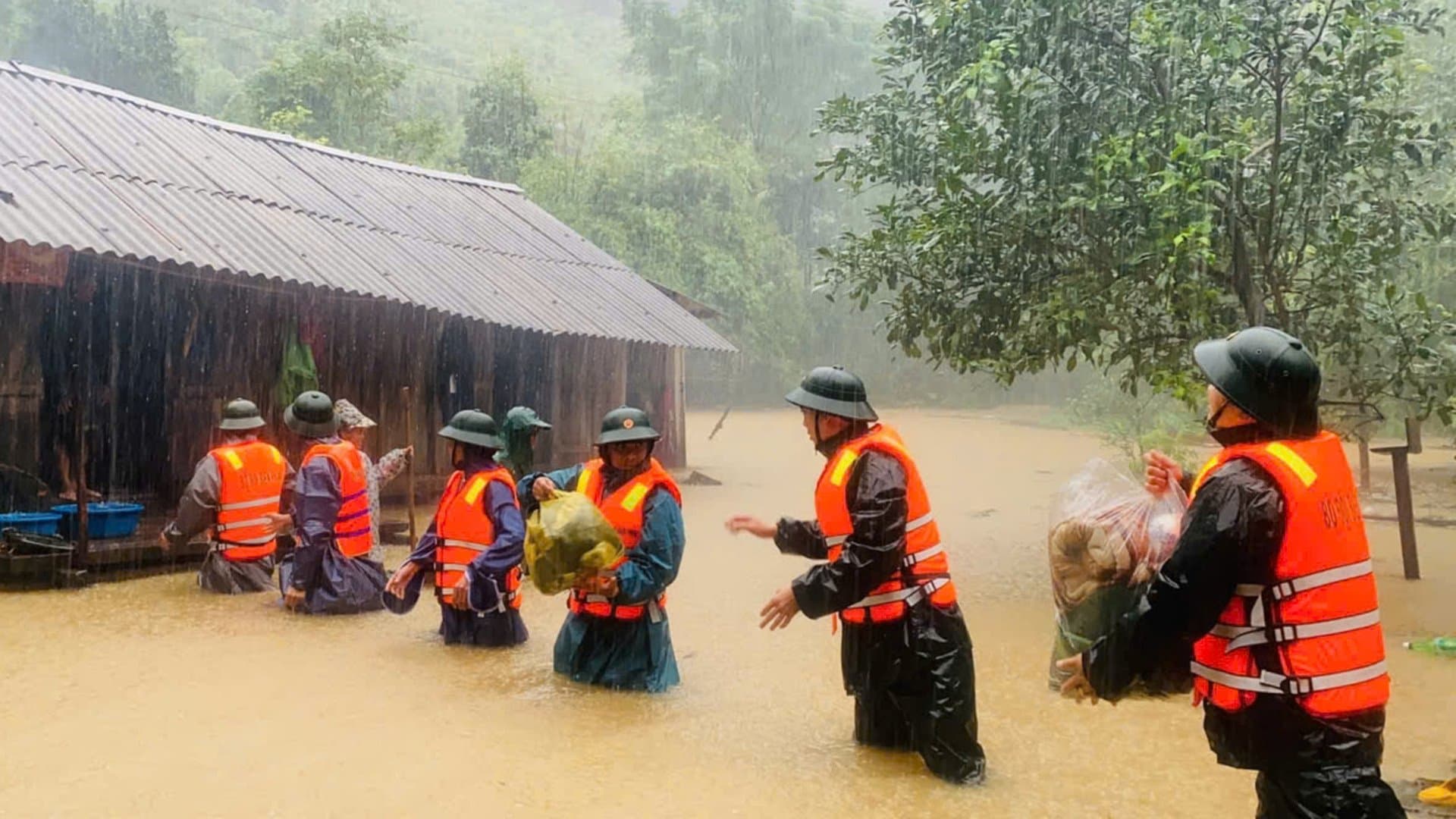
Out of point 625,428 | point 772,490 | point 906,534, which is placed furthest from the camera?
point 772,490

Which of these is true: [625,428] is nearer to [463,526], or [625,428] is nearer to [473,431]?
[473,431]

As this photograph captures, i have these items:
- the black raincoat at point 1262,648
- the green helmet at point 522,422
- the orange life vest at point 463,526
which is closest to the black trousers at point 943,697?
the black raincoat at point 1262,648

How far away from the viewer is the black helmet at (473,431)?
6.36 m

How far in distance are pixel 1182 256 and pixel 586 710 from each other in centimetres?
464

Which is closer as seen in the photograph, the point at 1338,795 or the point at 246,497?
the point at 1338,795

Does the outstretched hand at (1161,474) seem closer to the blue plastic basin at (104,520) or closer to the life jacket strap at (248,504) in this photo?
the life jacket strap at (248,504)

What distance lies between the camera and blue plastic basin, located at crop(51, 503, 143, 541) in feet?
29.0

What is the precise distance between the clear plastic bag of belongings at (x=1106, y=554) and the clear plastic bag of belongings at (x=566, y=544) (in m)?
2.19

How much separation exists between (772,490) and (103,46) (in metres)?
26.5

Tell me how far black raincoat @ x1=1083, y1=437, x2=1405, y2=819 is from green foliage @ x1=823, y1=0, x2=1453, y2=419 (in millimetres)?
4748

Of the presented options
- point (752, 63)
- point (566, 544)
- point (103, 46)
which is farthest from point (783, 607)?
point (752, 63)

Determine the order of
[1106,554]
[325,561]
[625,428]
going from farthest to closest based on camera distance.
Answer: [325,561] → [625,428] → [1106,554]

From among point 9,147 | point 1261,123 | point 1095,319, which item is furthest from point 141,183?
point 1261,123

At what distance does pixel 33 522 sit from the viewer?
28.7ft
